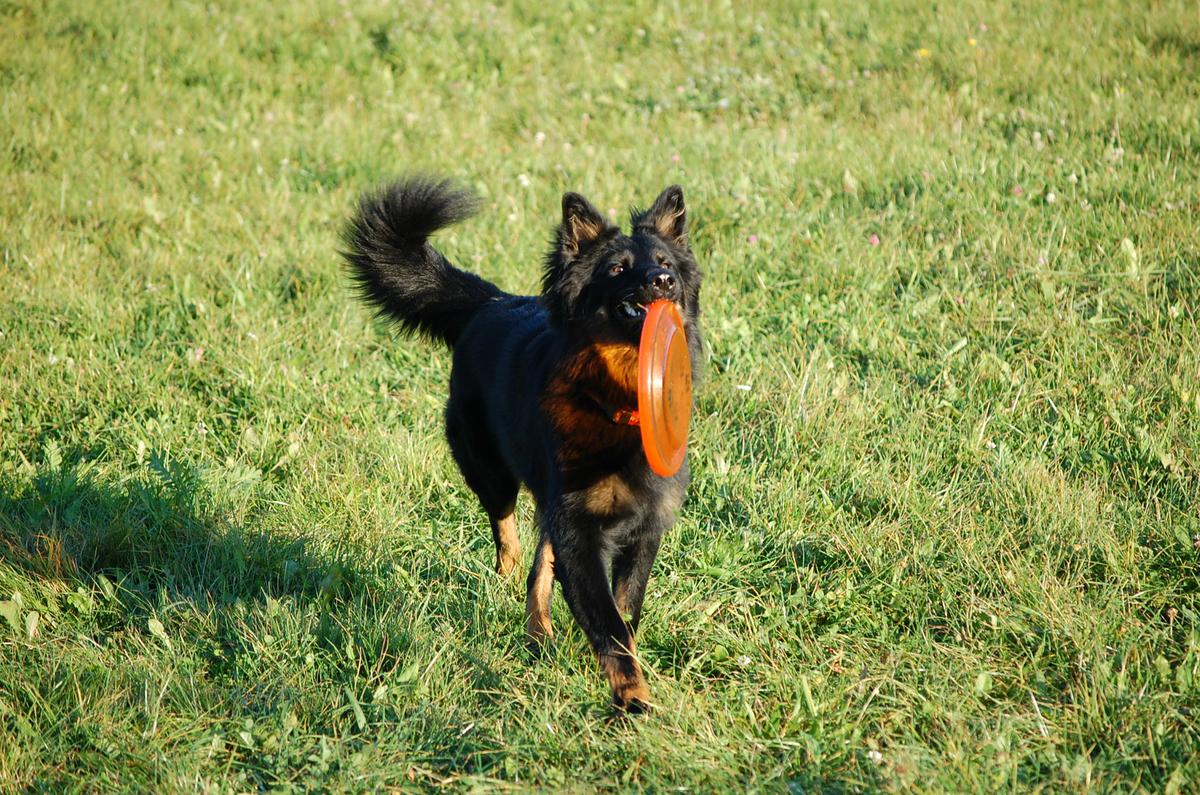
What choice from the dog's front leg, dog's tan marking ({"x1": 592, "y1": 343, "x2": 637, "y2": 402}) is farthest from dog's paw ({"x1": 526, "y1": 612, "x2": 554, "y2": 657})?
dog's tan marking ({"x1": 592, "y1": 343, "x2": 637, "y2": 402})

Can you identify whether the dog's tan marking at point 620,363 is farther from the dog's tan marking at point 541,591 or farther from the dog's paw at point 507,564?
the dog's paw at point 507,564

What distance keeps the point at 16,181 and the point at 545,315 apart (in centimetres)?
536

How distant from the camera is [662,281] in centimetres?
338

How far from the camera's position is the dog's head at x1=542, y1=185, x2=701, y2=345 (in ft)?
11.5

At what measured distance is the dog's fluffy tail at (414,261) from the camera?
14.1 feet

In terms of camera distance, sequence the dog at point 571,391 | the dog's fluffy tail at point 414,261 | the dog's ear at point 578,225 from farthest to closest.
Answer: the dog's fluffy tail at point 414,261 → the dog's ear at point 578,225 → the dog at point 571,391

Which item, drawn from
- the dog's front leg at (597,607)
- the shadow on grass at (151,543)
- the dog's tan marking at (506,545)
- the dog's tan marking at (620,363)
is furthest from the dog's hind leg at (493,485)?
the dog's tan marking at (620,363)

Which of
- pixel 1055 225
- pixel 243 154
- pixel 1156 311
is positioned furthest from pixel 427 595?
pixel 243 154

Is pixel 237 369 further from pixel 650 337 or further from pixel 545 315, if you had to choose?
pixel 650 337

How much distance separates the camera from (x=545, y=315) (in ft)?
13.7

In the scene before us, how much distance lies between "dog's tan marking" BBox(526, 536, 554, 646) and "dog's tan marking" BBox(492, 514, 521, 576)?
1.36 ft

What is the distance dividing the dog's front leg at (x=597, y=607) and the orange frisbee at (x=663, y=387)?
0.37 meters

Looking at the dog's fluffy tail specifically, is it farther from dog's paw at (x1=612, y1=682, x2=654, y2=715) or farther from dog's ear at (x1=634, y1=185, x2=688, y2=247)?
dog's paw at (x1=612, y1=682, x2=654, y2=715)

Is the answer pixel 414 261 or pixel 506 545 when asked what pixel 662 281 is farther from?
pixel 414 261
